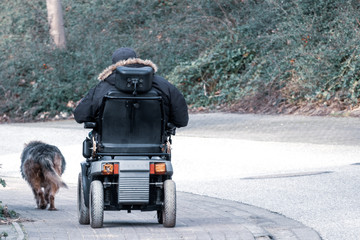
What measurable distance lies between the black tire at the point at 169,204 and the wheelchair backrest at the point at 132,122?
0.34 m

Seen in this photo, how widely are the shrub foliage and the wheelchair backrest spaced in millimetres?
11556

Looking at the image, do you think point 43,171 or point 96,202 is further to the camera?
point 43,171

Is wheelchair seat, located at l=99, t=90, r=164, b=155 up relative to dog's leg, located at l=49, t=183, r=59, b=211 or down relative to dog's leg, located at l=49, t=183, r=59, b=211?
up

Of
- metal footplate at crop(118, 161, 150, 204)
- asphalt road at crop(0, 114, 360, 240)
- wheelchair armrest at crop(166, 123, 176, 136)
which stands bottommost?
asphalt road at crop(0, 114, 360, 240)

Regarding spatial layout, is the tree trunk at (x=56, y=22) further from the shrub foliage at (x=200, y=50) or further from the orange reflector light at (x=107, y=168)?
the orange reflector light at (x=107, y=168)

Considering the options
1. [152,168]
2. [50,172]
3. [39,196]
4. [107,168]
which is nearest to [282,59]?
[39,196]

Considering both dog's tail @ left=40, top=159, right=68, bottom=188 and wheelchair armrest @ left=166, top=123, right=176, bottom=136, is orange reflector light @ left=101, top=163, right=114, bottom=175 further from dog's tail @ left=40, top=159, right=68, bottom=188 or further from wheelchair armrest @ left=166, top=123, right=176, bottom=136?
dog's tail @ left=40, top=159, right=68, bottom=188

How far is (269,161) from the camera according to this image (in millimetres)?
12164

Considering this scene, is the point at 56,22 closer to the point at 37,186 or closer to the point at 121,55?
the point at 37,186

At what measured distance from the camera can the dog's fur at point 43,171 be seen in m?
8.29

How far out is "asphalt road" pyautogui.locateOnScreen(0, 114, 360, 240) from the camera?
27.2 ft

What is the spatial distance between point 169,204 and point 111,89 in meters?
1.13

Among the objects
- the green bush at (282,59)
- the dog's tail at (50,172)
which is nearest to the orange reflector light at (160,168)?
the dog's tail at (50,172)

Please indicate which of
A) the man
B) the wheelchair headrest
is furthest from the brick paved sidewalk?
the wheelchair headrest
